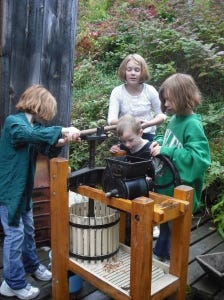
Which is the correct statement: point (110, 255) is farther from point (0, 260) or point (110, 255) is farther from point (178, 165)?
point (0, 260)

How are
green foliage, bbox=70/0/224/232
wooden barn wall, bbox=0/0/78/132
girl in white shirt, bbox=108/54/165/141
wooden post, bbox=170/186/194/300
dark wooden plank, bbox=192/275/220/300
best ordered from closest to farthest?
1. wooden post, bbox=170/186/194/300
2. dark wooden plank, bbox=192/275/220/300
3. wooden barn wall, bbox=0/0/78/132
4. girl in white shirt, bbox=108/54/165/141
5. green foliage, bbox=70/0/224/232

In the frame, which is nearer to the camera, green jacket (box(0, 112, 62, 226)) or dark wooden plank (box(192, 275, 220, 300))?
green jacket (box(0, 112, 62, 226))

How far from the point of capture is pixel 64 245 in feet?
8.95

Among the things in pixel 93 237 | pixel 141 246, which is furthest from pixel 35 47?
pixel 141 246

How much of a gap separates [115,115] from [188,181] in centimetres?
124

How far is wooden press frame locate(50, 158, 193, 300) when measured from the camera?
2.27 m

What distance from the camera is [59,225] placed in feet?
8.80

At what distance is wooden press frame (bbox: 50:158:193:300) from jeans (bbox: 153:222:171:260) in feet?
1.70

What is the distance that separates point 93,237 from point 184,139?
0.94m

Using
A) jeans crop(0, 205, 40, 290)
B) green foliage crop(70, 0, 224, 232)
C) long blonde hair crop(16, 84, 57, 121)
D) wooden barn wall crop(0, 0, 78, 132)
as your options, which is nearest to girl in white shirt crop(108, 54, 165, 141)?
wooden barn wall crop(0, 0, 78, 132)

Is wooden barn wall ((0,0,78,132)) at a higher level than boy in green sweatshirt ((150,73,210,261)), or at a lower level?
higher

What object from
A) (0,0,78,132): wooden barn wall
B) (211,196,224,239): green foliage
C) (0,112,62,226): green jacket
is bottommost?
(211,196,224,239): green foliage

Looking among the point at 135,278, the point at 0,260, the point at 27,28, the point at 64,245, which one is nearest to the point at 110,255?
the point at 64,245

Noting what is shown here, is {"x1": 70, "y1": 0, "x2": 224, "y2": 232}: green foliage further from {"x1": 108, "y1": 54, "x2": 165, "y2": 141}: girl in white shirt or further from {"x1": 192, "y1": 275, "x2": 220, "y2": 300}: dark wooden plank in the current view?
{"x1": 108, "y1": 54, "x2": 165, "y2": 141}: girl in white shirt
